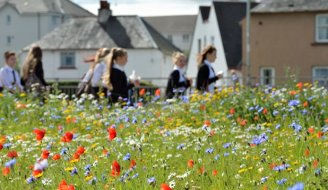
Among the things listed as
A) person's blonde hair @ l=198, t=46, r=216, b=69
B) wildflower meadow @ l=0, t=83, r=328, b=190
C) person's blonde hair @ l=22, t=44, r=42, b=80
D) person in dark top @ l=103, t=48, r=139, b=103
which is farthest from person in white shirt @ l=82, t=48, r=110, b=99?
person's blonde hair @ l=198, t=46, r=216, b=69

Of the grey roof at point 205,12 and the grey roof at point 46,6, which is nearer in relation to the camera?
the grey roof at point 205,12

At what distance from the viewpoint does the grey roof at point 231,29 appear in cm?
4506

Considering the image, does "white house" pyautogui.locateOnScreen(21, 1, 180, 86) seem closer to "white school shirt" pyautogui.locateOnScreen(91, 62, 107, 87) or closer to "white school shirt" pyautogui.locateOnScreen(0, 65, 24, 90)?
"white school shirt" pyautogui.locateOnScreen(0, 65, 24, 90)

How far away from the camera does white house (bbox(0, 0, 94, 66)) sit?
80812 millimetres

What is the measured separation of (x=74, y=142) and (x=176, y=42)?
420ft

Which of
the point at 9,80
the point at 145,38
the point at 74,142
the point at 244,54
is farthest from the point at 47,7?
the point at 74,142

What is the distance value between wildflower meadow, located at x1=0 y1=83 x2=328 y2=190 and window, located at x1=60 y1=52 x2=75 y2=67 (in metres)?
44.0

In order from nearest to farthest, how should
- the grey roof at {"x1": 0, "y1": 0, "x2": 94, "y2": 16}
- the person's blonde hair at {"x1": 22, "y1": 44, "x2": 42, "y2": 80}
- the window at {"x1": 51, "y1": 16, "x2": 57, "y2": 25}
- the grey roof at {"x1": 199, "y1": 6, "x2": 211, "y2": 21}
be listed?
the person's blonde hair at {"x1": 22, "y1": 44, "x2": 42, "y2": 80}
the grey roof at {"x1": 199, "y1": 6, "x2": 211, "y2": 21}
the window at {"x1": 51, "y1": 16, "x2": 57, "y2": 25}
the grey roof at {"x1": 0, "y1": 0, "x2": 94, "y2": 16}

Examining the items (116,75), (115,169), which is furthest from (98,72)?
(115,169)

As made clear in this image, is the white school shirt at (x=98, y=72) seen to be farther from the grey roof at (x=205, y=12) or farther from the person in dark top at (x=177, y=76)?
the grey roof at (x=205, y=12)

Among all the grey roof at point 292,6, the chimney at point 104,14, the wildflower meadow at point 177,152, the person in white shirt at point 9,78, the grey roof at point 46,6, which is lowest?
the wildflower meadow at point 177,152

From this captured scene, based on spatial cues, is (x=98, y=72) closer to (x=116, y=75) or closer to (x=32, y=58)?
(x=116, y=75)

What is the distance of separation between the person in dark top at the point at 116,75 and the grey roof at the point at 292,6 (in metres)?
26.3

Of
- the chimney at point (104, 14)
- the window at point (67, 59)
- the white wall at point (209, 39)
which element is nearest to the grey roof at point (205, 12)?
the white wall at point (209, 39)
